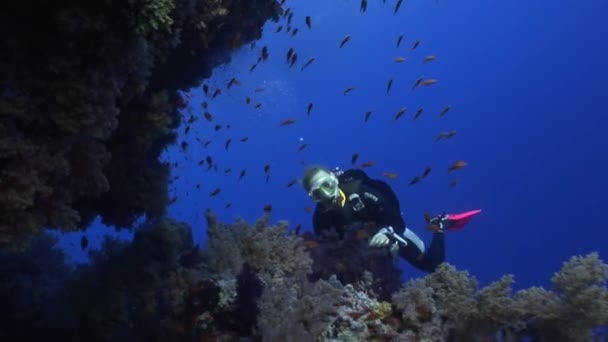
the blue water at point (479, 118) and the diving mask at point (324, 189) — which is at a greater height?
the blue water at point (479, 118)

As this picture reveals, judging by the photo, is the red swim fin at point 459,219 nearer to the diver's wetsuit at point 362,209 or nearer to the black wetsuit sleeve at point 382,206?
the diver's wetsuit at point 362,209

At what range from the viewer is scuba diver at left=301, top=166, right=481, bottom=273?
7.19 metres

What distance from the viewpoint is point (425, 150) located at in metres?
114

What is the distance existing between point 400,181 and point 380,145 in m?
10.4

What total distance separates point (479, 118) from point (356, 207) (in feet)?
362

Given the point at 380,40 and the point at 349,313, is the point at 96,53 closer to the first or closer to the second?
the point at 349,313

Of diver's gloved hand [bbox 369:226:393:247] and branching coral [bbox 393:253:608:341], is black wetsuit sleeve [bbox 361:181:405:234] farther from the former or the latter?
branching coral [bbox 393:253:608:341]

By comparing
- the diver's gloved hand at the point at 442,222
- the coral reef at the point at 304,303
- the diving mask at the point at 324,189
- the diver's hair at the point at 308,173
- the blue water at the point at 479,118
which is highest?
the blue water at the point at 479,118

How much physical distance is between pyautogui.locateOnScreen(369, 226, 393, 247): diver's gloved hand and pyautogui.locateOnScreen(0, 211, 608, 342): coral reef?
945 mm

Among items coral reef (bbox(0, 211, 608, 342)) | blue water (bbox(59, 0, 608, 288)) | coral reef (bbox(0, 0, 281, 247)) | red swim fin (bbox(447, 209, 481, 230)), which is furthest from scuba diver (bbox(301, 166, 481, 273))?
blue water (bbox(59, 0, 608, 288))

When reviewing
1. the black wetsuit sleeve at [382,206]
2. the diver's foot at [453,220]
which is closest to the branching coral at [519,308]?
the black wetsuit sleeve at [382,206]

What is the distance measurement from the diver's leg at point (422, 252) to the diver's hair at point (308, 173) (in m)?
2.32

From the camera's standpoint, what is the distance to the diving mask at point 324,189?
7137mm

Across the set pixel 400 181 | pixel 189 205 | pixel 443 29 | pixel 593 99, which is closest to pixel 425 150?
pixel 400 181
